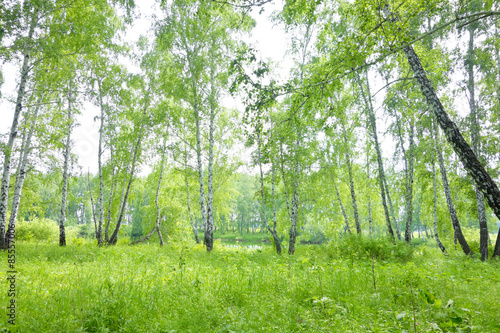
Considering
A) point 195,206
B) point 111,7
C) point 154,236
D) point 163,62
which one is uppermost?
point 111,7

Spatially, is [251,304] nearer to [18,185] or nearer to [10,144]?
[10,144]

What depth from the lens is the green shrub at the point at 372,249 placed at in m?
8.78

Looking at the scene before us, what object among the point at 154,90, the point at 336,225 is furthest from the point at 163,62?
the point at 336,225

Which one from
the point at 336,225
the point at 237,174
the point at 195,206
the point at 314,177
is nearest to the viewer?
the point at 314,177

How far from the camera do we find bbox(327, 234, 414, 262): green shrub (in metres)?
8.78

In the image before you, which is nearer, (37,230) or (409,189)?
(409,189)

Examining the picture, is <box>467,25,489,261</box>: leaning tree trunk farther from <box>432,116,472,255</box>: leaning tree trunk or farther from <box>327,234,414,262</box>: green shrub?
<box>327,234,414,262</box>: green shrub

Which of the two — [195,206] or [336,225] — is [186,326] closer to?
[336,225]

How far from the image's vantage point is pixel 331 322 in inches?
117

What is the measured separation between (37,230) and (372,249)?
75.3ft

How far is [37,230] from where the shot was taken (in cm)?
1789

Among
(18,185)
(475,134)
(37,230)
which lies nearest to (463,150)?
(475,134)

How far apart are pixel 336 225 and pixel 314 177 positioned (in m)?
5.60

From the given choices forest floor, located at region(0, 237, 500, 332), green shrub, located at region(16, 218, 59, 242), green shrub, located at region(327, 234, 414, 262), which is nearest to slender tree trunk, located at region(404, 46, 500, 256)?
forest floor, located at region(0, 237, 500, 332)
